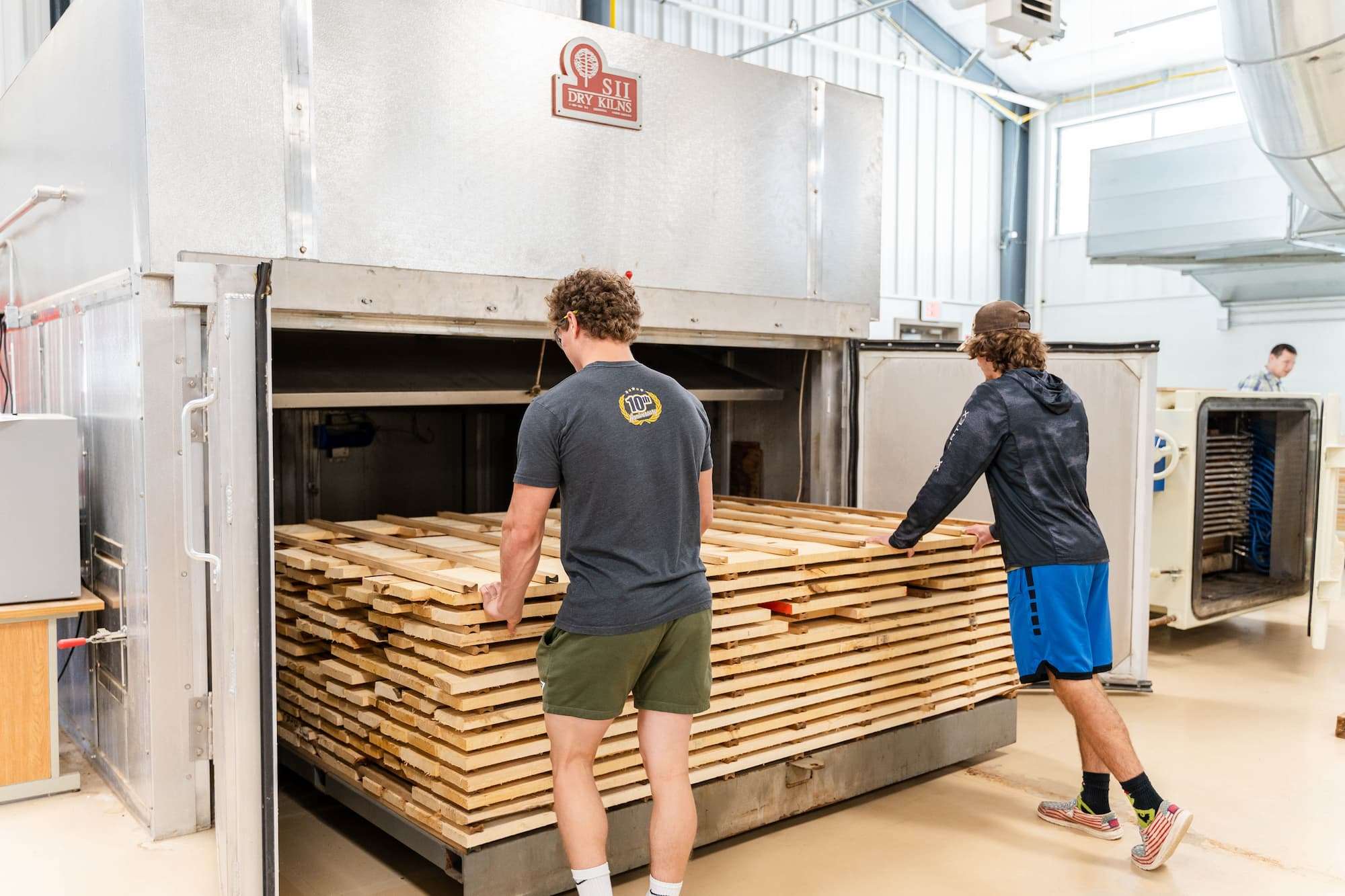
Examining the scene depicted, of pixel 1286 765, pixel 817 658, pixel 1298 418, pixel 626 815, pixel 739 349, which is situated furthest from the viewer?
pixel 1298 418

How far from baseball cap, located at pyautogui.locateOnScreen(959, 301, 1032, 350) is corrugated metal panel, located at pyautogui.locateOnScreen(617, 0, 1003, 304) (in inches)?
323

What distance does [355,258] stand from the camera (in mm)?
3889

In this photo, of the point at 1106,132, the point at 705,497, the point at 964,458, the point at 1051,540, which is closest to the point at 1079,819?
the point at 1051,540

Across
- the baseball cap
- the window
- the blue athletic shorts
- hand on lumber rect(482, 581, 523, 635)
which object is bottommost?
the blue athletic shorts

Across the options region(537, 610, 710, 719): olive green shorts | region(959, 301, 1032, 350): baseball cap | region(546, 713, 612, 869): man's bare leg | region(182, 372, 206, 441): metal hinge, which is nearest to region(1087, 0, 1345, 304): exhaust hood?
region(959, 301, 1032, 350): baseball cap

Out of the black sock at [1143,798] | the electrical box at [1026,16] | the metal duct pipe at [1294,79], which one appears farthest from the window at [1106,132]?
the black sock at [1143,798]

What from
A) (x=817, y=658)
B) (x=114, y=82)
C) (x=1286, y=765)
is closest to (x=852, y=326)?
(x=817, y=658)

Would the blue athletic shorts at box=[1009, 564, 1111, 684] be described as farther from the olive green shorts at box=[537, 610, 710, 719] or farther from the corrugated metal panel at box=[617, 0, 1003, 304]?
the corrugated metal panel at box=[617, 0, 1003, 304]

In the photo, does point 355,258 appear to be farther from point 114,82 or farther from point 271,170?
point 114,82

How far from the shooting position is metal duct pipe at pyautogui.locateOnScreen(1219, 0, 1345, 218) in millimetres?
4395

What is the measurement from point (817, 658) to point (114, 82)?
3.31 m

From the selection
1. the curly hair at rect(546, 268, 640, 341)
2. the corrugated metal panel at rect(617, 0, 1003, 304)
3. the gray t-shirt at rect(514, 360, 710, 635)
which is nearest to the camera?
the gray t-shirt at rect(514, 360, 710, 635)

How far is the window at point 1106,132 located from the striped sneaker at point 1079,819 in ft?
34.3

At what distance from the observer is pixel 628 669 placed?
8.93 feet
